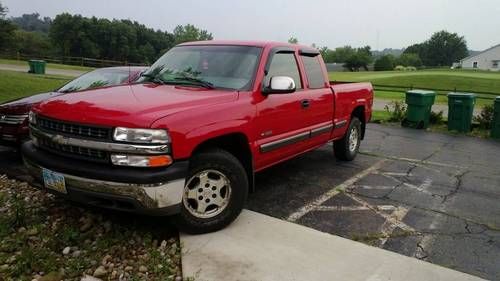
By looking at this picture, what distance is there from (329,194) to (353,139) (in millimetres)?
2200

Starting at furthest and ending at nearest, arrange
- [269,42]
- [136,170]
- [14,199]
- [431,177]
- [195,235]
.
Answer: [431,177] → [269,42] → [14,199] → [195,235] → [136,170]

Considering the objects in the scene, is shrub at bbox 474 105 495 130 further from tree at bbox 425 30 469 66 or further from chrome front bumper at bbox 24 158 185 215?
tree at bbox 425 30 469 66

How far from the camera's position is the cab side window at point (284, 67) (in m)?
5.27

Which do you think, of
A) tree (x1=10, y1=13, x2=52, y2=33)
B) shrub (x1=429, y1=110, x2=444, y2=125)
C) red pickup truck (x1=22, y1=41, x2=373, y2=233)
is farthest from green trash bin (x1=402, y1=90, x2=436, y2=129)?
tree (x1=10, y1=13, x2=52, y2=33)

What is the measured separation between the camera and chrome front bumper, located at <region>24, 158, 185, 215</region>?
3.67m

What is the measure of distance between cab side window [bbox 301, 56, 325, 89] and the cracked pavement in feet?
4.43

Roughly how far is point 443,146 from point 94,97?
7.86 metres

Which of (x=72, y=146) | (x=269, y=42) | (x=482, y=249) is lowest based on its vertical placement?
(x=482, y=249)

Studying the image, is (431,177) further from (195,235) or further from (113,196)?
(113,196)

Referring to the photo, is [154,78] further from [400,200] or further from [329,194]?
[400,200]

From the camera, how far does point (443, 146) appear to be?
9.77m

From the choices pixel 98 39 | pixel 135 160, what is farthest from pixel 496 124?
pixel 98 39

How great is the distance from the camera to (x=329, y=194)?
584 centimetres

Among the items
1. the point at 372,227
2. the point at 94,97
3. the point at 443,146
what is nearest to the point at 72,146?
the point at 94,97
